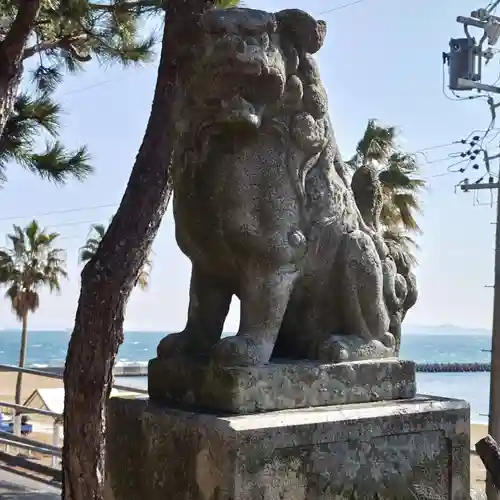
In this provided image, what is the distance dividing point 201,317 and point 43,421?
22.7 meters

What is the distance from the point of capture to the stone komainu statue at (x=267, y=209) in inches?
89.2

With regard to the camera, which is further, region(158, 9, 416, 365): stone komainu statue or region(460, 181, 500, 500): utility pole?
region(460, 181, 500, 500): utility pole

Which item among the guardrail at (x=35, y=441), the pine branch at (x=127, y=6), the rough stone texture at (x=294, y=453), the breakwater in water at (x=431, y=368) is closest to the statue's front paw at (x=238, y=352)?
the rough stone texture at (x=294, y=453)

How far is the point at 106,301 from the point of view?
486 centimetres

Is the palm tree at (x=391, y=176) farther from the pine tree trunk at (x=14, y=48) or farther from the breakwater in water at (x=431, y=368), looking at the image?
the breakwater in water at (x=431, y=368)

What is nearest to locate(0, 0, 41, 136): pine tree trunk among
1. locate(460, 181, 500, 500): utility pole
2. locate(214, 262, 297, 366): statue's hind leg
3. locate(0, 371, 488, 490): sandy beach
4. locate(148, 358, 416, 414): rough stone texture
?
locate(148, 358, 416, 414): rough stone texture

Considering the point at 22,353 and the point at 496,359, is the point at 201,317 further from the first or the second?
the point at 22,353

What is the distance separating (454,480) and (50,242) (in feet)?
59.1

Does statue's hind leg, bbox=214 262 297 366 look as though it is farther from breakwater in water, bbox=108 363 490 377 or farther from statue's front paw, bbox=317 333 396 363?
breakwater in water, bbox=108 363 490 377

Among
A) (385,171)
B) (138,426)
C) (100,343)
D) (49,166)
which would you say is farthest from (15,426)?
(138,426)

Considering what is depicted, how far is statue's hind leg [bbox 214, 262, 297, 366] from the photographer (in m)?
2.31

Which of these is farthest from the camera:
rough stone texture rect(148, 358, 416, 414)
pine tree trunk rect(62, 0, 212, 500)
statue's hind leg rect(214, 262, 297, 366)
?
pine tree trunk rect(62, 0, 212, 500)

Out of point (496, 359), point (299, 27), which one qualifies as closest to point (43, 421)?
point (496, 359)

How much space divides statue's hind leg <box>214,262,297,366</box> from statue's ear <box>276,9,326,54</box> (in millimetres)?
730
